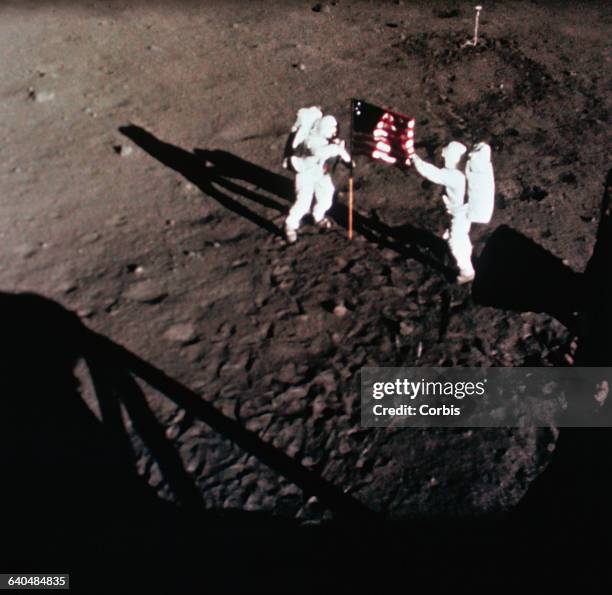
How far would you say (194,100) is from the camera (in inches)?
333

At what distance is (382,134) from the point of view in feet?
16.3

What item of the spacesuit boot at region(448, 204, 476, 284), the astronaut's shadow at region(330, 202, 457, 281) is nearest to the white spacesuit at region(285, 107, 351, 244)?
the astronaut's shadow at region(330, 202, 457, 281)

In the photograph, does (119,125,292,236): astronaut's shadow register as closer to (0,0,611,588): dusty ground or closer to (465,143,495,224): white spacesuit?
(0,0,611,588): dusty ground

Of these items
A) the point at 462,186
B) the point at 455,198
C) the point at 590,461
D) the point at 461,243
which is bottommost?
the point at 461,243

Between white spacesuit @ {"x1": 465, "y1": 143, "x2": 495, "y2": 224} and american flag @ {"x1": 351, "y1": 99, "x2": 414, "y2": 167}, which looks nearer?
white spacesuit @ {"x1": 465, "y1": 143, "x2": 495, "y2": 224}

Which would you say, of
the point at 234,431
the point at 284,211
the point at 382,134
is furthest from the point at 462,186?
the point at 234,431

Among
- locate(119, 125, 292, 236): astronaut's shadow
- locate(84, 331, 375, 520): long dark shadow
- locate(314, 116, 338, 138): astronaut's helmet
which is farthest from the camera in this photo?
locate(119, 125, 292, 236): astronaut's shadow

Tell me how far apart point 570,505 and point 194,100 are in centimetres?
771

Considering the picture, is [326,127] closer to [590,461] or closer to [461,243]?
[461,243]

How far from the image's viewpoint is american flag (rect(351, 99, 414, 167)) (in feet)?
15.8

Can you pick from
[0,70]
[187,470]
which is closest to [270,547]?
[187,470]

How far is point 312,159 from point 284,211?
3.12 feet

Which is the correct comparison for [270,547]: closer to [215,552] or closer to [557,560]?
[215,552]

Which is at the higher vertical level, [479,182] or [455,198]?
[479,182]
